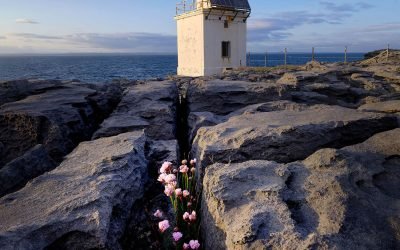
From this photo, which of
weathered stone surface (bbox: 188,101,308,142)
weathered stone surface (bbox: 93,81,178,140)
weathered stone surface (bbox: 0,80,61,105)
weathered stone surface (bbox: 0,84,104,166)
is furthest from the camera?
weathered stone surface (bbox: 0,80,61,105)

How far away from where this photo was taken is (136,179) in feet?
16.3

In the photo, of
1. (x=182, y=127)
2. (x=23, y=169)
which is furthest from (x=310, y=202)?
(x=182, y=127)

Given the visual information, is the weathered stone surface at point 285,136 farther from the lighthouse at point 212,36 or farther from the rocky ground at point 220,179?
the lighthouse at point 212,36

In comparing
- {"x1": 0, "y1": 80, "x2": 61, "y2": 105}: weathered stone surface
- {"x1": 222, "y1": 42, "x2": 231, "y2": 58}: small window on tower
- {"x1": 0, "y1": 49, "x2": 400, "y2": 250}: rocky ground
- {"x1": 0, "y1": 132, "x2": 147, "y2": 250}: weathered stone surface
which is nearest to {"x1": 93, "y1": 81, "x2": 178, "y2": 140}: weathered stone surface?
{"x1": 0, "y1": 49, "x2": 400, "y2": 250}: rocky ground

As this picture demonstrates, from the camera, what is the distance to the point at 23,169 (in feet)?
16.6

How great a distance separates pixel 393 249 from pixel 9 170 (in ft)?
15.4

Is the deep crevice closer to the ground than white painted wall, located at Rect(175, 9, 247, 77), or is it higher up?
closer to the ground

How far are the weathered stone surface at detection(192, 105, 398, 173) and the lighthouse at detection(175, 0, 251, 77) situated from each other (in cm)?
2666

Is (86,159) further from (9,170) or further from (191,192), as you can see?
(191,192)

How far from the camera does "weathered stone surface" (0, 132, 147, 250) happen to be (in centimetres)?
358

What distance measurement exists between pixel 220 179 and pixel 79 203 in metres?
1.59

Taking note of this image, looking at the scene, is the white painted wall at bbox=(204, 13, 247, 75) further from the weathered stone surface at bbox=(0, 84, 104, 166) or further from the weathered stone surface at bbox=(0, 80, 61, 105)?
the weathered stone surface at bbox=(0, 84, 104, 166)

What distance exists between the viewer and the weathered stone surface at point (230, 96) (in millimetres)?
9344

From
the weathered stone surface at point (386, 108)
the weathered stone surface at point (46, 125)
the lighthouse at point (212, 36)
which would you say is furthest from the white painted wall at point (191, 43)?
the weathered stone surface at point (386, 108)
